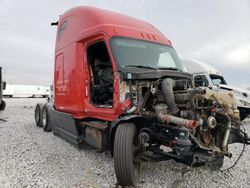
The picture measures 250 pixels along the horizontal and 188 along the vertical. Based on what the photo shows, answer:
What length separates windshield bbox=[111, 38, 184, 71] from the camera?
445 cm

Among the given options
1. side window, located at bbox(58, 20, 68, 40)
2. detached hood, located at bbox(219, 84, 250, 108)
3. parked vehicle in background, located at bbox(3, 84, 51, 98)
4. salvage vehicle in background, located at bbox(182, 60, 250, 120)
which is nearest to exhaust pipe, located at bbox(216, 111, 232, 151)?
side window, located at bbox(58, 20, 68, 40)

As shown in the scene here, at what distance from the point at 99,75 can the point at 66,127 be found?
1.48 meters

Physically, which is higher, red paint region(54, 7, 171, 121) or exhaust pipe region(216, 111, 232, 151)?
red paint region(54, 7, 171, 121)

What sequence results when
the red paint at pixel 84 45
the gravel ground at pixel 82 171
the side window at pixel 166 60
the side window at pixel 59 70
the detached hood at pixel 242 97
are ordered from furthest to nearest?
the detached hood at pixel 242 97 < the side window at pixel 59 70 < the side window at pixel 166 60 < the red paint at pixel 84 45 < the gravel ground at pixel 82 171

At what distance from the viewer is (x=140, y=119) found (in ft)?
12.9

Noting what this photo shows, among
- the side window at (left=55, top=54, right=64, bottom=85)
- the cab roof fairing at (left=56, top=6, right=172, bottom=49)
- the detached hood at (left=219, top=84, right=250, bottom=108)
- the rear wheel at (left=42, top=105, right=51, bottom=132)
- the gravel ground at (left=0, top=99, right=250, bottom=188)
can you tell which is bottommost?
the gravel ground at (left=0, top=99, right=250, bottom=188)


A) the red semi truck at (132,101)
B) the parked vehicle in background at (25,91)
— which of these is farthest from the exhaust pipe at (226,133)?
the parked vehicle in background at (25,91)

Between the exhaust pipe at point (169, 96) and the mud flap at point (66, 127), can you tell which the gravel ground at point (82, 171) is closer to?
the mud flap at point (66, 127)

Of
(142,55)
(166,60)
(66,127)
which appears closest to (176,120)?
(142,55)

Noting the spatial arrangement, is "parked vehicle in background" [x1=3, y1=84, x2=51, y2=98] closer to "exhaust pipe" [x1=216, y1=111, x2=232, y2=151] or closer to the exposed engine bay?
the exposed engine bay

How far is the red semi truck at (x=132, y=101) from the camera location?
11.6ft

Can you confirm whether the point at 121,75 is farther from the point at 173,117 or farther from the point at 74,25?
the point at 74,25

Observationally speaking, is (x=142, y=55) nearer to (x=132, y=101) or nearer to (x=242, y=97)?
(x=132, y=101)

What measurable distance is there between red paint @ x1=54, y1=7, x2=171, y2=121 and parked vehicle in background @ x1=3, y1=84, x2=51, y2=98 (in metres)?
39.9
